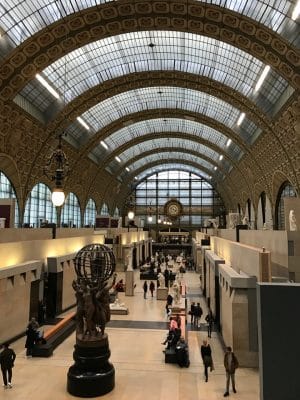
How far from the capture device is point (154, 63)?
31.1 m

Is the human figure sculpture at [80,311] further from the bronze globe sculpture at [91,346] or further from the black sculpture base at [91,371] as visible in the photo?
the black sculpture base at [91,371]

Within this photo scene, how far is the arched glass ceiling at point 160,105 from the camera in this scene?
37781 millimetres

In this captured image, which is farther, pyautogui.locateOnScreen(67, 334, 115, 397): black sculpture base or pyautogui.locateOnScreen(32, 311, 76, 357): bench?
pyautogui.locateOnScreen(32, 311, 76, 357): bench

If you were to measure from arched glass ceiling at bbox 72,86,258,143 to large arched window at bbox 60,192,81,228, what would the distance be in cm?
762

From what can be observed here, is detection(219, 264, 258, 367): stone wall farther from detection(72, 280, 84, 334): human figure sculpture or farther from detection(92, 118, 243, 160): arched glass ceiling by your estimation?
detection(92, 118, 243, 160): arched glass ceiling

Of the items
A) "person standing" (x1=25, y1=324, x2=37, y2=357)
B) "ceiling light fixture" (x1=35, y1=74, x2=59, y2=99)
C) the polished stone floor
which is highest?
"ceiling light fixture" (x1=35, y1=74, x2=59, y2=99)

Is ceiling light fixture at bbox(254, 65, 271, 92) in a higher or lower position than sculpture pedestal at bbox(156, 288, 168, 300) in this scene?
higher

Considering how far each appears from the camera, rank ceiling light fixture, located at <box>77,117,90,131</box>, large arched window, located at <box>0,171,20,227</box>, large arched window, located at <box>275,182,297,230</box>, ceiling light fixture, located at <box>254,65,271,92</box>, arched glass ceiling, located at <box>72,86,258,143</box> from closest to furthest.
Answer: ceiling light fixture, located at <box>254,65,271,92</box>, large arched window, located at <box>0,171,20,227</box>, large arched window, located at <box>275,182,297,230</box>, ceiling light fixture, located at <box>77,117,90,131</box>, arched glass ceiling, located at <box>72,86,258,143</box>

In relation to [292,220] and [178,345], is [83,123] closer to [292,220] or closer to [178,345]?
[292,220]

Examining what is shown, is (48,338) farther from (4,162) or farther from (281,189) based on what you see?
(281,189)

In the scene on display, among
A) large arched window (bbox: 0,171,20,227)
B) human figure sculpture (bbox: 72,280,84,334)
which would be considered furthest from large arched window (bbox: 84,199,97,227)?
human figure sculpture (bbox: 72,280,84,334)

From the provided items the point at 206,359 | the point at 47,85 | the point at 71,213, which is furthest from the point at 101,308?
the point at 71,213

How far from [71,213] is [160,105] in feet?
50.0

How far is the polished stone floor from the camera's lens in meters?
9.55
